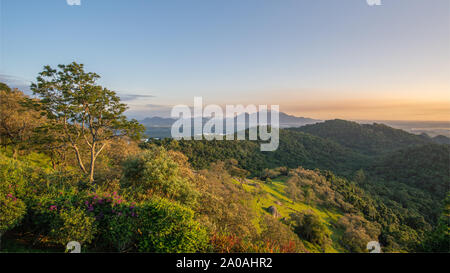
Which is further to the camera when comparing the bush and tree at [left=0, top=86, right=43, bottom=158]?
tree at [left=0, top=86, right=43, bottom=158]

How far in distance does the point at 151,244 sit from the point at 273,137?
10352 cm

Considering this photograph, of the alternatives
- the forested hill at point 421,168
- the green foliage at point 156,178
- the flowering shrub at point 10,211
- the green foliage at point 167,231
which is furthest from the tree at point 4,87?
the forested hill at point 421,168

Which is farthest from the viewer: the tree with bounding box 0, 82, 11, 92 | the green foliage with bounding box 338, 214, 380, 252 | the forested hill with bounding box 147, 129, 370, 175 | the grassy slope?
the forested hill with bounding box 147, 129, 370, 175

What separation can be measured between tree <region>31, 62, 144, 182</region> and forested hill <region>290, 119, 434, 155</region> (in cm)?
17064

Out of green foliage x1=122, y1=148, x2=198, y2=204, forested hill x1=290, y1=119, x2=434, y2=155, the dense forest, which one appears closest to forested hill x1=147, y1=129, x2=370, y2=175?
the dense forest

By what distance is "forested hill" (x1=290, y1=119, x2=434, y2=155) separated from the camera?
14250 centimetres

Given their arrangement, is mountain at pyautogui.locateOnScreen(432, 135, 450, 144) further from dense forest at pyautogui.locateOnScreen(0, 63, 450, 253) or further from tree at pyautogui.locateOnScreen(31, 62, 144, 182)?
tree at pyautogui.locateOnScreen(31, 62, 144, 182)

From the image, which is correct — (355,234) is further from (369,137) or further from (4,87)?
(369,137)

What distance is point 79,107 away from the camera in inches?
505

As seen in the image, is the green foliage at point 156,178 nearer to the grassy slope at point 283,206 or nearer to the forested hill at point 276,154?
the grassy slope at point 283,206

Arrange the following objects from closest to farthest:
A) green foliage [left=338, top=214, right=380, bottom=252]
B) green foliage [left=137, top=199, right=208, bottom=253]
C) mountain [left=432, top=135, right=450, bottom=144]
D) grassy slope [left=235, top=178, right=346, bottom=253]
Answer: green foliage [left=137, top=199, right=208, bottom=253] → green foliage [left=338, top=214, right=380, bottom=252] → grassy slope [left=235, top=178, right=346, bottom=253] → mountain [left=432, top=135, right=450, bottom=144]
